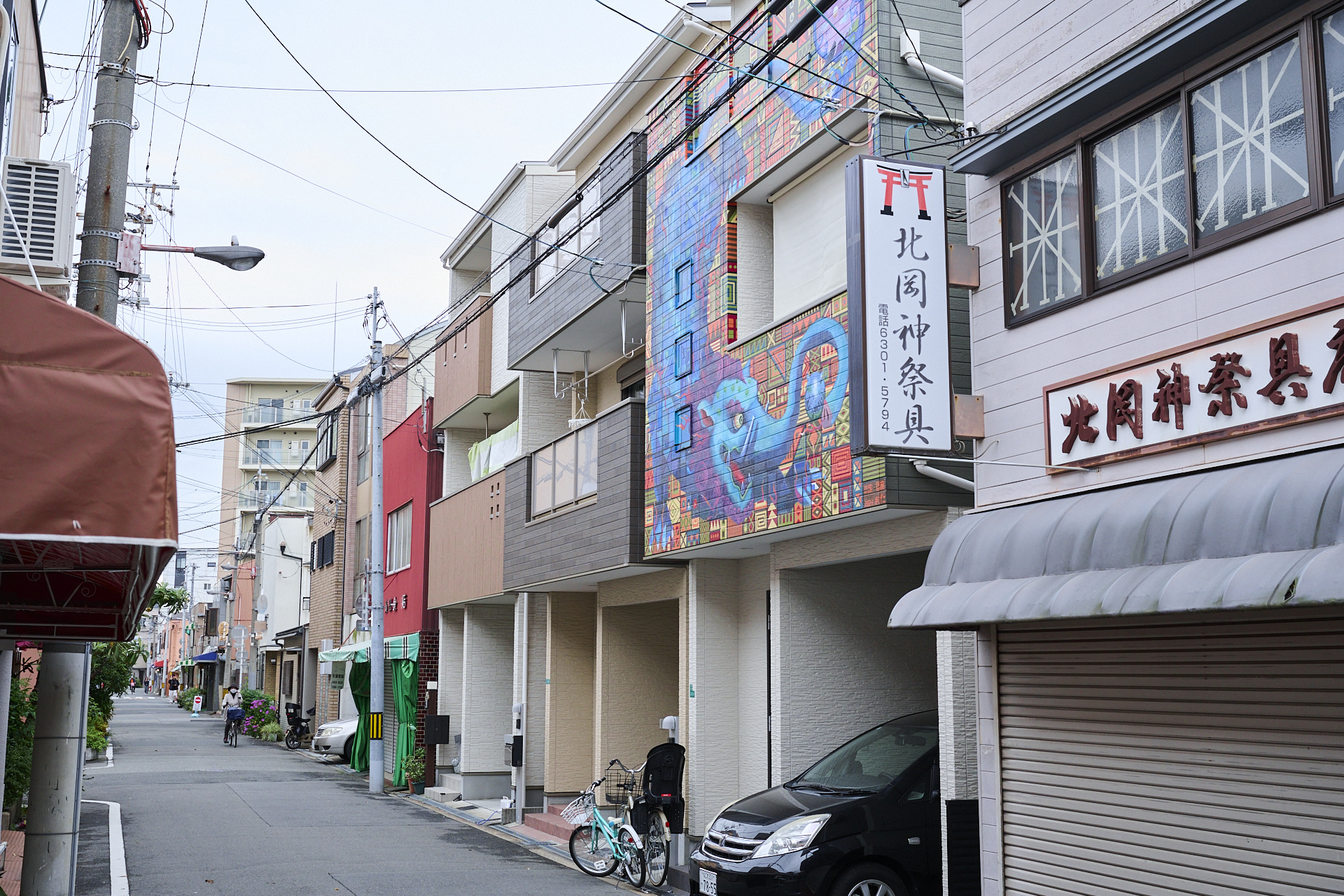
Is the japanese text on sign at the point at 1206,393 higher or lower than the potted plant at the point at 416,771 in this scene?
higher

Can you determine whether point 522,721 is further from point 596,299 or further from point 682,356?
point 682,356

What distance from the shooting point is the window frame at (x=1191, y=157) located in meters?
7.08

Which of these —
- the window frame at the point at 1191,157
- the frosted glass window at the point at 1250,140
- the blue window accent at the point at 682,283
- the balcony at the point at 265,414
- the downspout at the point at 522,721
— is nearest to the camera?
the window frame at the point at 1191,157

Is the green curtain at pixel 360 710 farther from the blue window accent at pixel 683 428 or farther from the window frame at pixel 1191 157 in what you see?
the window frame at pixel 1191 157

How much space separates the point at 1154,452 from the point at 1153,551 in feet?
2.62

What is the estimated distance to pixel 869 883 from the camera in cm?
1047

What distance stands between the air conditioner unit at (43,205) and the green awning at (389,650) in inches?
711

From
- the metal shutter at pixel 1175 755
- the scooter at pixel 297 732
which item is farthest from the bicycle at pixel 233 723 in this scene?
the metal shutter at pixel 1175 755

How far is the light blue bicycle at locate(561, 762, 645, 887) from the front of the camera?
1404 cm

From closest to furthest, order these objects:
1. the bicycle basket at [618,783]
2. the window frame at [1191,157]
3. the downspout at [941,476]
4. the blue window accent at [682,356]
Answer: the window frame at [1191,157] < the downspout at [941,476] < the blue window accent at [682,356] < the bicycle basket at [618,783]

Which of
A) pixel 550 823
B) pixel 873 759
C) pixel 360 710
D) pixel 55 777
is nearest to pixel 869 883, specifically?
pixel 873 759

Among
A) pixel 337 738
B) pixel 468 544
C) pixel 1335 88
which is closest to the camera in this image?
pixel 1335 88

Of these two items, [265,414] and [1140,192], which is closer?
[1140,192]

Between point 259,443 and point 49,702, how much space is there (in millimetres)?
79444
